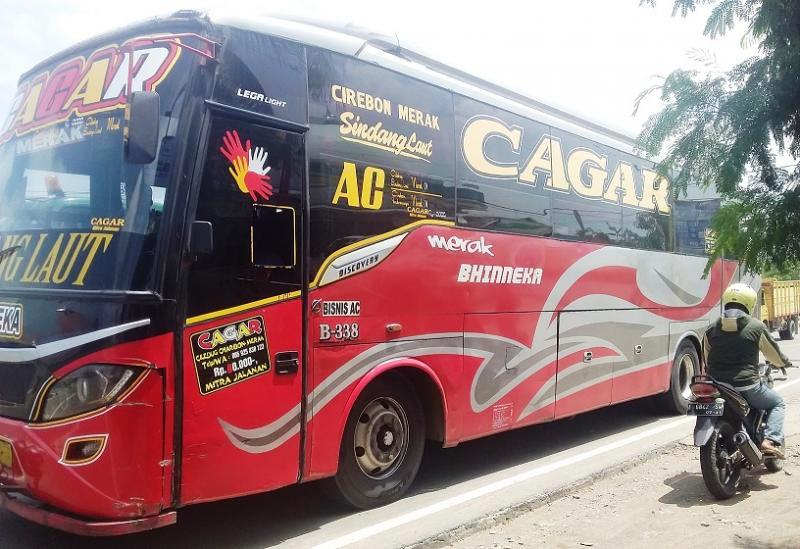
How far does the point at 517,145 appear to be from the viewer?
6.96 meters

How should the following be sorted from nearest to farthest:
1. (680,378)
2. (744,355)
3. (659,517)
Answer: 1. (659,517)
2. (744,355)
3. (680,378)

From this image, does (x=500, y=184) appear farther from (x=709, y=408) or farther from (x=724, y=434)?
(x=724, y=434)

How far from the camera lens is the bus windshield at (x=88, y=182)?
4176 millimetres

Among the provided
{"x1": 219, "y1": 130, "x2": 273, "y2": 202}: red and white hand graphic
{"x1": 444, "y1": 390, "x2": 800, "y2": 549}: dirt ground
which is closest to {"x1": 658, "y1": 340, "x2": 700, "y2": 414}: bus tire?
{"x1": 444, "y1": 390, "x2": 800, "y2": 549}: dirt ground

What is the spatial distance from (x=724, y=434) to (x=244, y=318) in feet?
A: 13.1

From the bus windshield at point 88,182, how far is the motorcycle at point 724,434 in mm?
4292

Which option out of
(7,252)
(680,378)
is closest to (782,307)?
(680,378)

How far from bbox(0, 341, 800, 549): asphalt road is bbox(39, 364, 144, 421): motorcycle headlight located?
1350 millimetres

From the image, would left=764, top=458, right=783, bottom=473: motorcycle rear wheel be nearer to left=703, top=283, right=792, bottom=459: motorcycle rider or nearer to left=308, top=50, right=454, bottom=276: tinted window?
left=703, top=283, right=792, bottom=459: motorcycle rider

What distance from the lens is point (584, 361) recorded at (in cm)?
776

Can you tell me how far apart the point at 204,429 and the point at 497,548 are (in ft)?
6.79

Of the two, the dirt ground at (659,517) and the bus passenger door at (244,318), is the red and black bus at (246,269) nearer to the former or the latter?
the bus passenger door at (244,318)

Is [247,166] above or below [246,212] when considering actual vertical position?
above

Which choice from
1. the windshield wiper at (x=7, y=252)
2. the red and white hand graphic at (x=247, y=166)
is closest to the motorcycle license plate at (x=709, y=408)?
the red and white hand graphic at (x=247, y=166)
